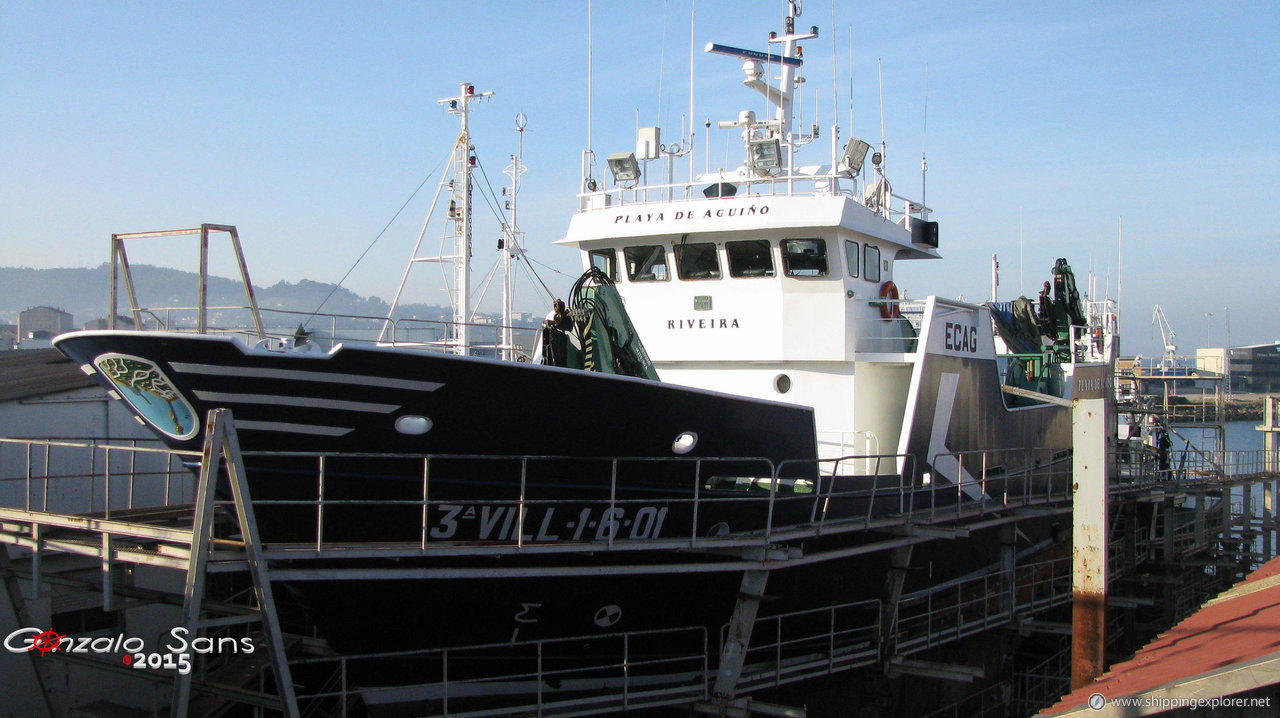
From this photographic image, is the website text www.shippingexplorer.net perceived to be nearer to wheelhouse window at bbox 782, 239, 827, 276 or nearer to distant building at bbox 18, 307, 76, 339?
wheelhouse window at bbox 782, 239, 827, 276

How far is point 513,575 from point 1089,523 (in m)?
5.19

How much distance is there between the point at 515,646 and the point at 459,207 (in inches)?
680

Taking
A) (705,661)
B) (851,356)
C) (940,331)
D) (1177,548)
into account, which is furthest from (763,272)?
(1177,548)

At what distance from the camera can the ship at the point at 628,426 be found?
6.85m

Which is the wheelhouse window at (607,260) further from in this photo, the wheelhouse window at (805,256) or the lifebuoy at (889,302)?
the lifebuoy at (889,302)

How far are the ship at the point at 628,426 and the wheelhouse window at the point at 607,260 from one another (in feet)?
0.13

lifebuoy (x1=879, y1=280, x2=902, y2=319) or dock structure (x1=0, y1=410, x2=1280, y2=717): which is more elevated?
lifebuoy (x1=879, y1=280, x2=902, y2=319)

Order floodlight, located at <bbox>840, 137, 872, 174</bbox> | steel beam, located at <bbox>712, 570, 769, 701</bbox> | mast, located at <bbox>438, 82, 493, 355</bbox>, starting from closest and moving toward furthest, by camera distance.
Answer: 1. steel beam, located at <bbox>712, 570, 769, 701</bbox>
2. floodlight, located at <bbox>840, 137, 872, 174</bbox>
3. mast, located at <bbox>438, 82, 493, 355</bbox>

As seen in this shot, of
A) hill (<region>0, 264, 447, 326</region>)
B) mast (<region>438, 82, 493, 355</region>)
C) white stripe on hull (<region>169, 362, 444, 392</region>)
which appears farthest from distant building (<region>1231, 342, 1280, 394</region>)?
white stripe on hull (<region>169, 362, 444, 392</region>)

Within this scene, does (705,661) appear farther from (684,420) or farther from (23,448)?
(23,448)

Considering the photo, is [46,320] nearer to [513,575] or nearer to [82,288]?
[513,575]

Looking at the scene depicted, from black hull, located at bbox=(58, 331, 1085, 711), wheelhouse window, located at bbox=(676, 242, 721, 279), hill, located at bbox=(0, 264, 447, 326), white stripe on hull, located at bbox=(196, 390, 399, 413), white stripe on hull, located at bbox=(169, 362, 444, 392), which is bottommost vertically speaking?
black hull, located at bbox=(58, 331, 1085, 711)

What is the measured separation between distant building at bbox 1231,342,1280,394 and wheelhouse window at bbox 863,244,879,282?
303 ft

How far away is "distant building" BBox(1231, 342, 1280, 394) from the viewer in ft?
293
